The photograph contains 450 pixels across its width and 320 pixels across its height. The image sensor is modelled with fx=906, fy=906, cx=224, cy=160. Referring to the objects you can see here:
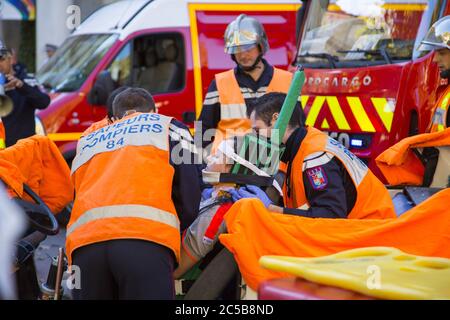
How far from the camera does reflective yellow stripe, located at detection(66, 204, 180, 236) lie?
3.84 metres

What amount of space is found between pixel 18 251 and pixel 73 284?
64 cm

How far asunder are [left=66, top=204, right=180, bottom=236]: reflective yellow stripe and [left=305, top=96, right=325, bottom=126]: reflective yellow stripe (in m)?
3.77

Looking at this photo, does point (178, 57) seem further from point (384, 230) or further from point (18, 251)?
point (384, 230)

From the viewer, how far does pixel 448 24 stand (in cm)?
573

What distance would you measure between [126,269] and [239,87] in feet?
9.42

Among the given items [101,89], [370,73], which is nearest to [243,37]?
[370,73]

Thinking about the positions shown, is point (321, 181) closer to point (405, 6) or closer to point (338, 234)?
point (338, 234)

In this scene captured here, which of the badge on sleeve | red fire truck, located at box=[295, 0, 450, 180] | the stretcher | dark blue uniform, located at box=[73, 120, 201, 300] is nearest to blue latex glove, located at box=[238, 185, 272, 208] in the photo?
the badge on sleeve

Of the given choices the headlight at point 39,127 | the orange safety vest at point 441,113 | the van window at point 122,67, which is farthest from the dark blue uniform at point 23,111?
the orange safety vest at point 441,113

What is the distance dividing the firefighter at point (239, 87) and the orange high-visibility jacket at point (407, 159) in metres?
1.49

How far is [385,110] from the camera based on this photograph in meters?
6.85

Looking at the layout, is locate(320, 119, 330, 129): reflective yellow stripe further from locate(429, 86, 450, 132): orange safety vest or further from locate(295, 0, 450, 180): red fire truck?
locate(429, 86, 450, 132): orange safety vest

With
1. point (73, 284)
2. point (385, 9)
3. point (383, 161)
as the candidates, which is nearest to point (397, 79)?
point (385, 9)


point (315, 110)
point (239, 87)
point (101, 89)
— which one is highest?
point (239, 87)
